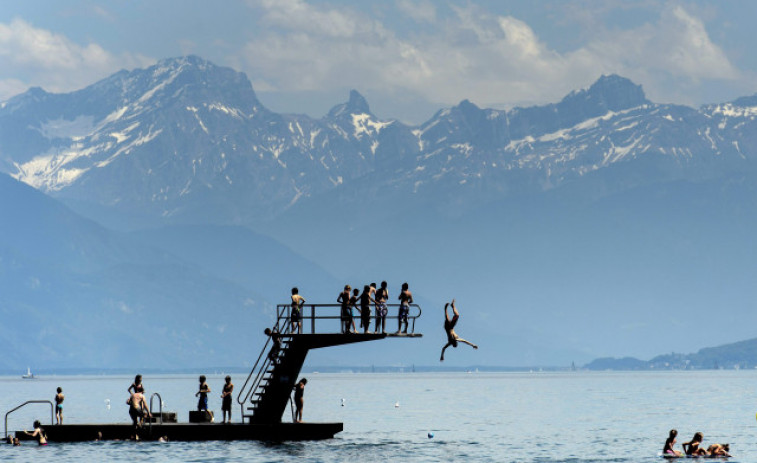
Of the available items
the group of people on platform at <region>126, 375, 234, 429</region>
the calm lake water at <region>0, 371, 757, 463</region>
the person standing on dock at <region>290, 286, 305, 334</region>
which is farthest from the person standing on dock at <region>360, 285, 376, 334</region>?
the group of people on platform at <region>126, 375, 234, 429</region>

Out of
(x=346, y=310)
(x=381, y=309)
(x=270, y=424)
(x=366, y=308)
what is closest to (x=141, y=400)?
(x=270, y=424)

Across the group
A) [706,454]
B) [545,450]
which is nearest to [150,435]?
[545,450]

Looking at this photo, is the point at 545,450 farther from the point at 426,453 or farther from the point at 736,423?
the point at 736,423

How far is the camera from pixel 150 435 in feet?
214

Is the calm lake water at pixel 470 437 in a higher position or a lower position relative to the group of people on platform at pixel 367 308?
lower

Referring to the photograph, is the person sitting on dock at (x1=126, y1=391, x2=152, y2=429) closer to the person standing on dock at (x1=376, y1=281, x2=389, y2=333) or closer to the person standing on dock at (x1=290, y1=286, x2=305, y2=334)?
the person standing on dock at (x1=290, y1=286, x2=305, y2=334)

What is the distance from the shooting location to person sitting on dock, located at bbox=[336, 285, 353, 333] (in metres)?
60.7

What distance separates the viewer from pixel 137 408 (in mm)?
64188

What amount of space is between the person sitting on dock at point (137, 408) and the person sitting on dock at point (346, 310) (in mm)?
9802

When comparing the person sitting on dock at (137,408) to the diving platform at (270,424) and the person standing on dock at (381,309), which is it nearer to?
the diving platform at (270,424)

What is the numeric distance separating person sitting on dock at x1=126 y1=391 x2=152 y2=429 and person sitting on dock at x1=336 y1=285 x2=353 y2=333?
9802 mm

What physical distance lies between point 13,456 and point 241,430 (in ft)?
33.3

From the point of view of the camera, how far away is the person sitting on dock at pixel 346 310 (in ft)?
199

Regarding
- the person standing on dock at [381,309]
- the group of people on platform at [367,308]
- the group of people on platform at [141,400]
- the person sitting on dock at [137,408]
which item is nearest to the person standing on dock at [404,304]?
the group of people on platform at [367,308]
